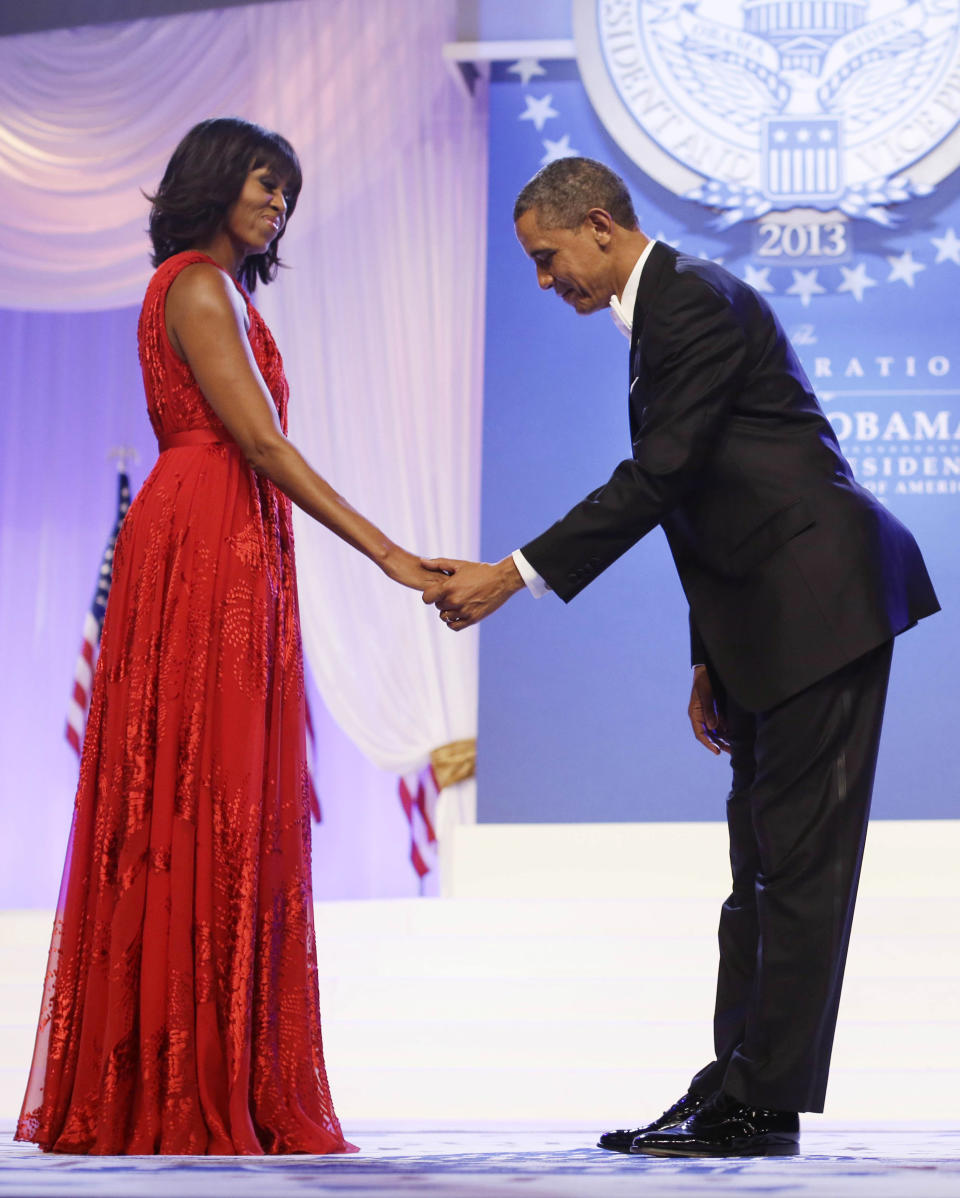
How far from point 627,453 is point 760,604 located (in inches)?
131

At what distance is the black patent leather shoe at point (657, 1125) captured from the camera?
1852mm

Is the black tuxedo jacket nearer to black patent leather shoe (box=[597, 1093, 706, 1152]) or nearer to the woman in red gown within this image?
the woman in red gown

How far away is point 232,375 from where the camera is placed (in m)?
2.00

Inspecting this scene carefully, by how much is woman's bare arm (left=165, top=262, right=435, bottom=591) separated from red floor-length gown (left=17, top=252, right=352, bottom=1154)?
41 mm

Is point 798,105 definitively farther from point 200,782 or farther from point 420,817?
point 200,782

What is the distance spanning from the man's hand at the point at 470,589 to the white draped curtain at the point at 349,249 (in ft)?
10.5

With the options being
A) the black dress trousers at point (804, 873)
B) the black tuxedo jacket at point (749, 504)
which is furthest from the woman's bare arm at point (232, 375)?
the black dress trousers at point (804, 873)

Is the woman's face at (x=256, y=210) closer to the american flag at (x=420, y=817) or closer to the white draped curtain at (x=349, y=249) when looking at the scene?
the white draped curtain at (x=349, y=249)

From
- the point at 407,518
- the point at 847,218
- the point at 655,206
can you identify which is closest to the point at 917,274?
the point at 847,218

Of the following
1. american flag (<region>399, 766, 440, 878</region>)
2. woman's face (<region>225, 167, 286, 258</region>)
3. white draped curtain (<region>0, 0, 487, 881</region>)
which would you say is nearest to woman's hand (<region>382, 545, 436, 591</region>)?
woman's face (<region>225, 167, 286, 258</region>)

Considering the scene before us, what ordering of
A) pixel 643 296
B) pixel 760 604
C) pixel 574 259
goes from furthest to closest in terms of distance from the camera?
pixel 574 259, pixel 643 296, pixel 760 604

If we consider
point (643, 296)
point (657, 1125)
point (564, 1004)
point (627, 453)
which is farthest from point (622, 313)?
point (627, 453)

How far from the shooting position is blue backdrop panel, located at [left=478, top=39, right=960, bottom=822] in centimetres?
507

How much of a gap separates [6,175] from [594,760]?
3393 mm
